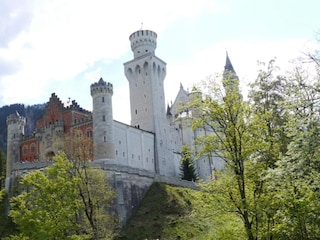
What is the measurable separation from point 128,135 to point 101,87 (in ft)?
27.3

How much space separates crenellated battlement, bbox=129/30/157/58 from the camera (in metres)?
65.4

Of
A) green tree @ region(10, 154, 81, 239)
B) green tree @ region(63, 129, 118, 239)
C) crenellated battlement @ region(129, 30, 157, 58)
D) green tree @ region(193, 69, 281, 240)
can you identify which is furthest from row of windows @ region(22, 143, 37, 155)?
green tree @ region(193, 69, 281, 240)

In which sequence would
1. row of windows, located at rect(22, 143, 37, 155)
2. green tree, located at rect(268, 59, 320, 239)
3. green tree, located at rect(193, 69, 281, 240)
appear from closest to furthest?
green tree, located at rect(268, 59, 320, 239) → green tree, located at rect(193, 69, 281, 240) → row of windows, located at rect(22, 143, 37, 155)

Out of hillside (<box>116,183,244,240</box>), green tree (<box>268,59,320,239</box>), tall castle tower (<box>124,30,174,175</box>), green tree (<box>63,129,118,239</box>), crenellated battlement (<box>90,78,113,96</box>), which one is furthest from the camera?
tall castle tower (<box>124,30,174,175</box>)

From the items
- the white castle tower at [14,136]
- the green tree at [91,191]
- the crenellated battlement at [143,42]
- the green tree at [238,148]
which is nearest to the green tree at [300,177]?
Result: the green tree at [238,148]

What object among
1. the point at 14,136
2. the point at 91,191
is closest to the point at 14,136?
the point at 14,136

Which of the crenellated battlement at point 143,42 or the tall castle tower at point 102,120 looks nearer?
the tall castle tower at point 102,120

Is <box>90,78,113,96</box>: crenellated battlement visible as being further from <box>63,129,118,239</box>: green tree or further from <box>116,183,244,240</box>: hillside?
<box>63,129,118,239</box>: green tree

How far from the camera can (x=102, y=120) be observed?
4994 centimetres

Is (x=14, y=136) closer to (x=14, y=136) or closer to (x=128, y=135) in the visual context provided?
(x=14, y=136)

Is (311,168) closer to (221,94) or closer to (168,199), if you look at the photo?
(221,94)

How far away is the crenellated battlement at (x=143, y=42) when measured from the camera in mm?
65438

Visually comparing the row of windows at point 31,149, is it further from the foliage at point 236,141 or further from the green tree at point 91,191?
the foliage at point 236,141

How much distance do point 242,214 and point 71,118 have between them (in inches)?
1639
